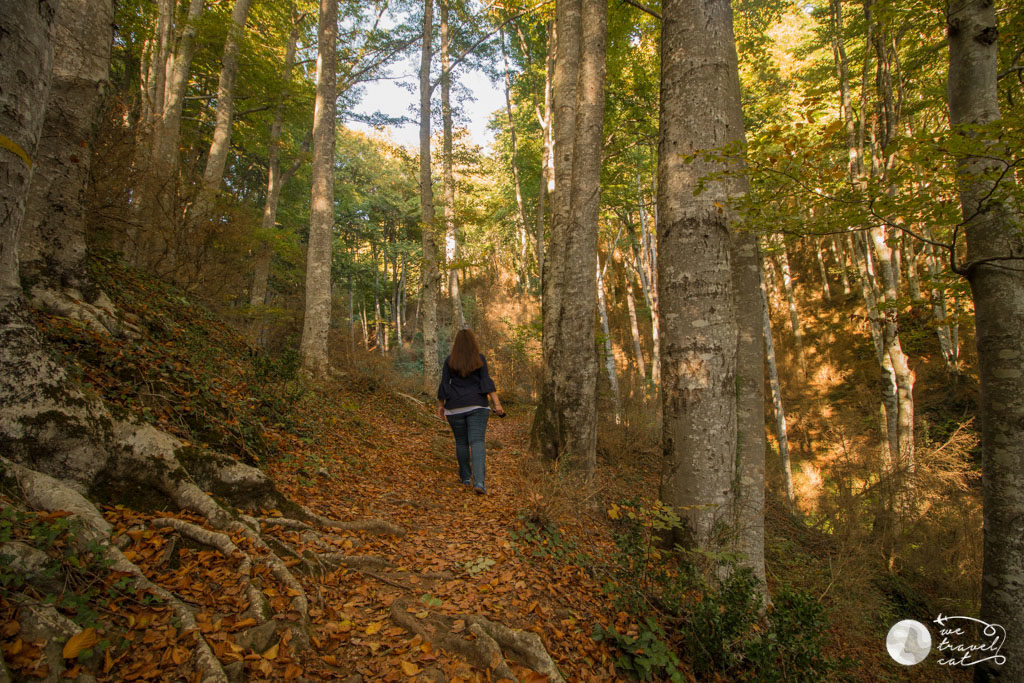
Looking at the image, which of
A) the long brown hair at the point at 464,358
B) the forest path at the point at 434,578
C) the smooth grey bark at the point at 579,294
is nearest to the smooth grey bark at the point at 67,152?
the forest path at the point at 434,578

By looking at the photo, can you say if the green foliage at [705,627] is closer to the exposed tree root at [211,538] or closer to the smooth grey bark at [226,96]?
the exposed tree root at [211,538]

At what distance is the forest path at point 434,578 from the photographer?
2512mm

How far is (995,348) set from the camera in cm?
445

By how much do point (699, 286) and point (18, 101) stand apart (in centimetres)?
442

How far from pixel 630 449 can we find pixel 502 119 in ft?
63.4

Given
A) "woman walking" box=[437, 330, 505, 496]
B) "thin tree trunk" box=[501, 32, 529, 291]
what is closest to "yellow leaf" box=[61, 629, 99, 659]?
"woman walking" box=[437, 330, 505, 496]

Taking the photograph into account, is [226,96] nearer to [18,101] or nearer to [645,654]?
[18,101]

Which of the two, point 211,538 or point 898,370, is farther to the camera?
point 898,370

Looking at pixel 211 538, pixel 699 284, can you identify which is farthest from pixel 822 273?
pixel 211 538

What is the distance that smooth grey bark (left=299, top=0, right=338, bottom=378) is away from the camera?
30.1 feet

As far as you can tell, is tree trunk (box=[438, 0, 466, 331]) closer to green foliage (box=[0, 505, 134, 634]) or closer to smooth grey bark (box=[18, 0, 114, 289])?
smooth grey bark (box=[18, 0, 114, 289])

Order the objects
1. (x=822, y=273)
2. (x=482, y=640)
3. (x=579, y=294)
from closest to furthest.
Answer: (x=482, y=640), (x=579, y=294), (x=822, y=273)

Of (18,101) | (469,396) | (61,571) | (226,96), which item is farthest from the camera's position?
(226,96)

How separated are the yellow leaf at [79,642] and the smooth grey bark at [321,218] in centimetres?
752
